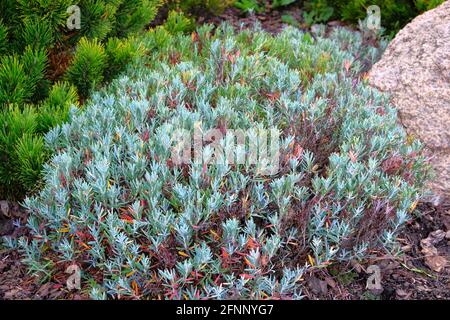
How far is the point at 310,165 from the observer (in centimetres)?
335

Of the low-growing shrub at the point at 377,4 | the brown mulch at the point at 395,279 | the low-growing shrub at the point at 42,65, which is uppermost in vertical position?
the low-growing shrub at the point at 42,65

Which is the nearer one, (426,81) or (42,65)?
(42,65)

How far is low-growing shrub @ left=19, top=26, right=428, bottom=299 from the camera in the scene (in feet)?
9.73

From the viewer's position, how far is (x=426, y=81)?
172 inches

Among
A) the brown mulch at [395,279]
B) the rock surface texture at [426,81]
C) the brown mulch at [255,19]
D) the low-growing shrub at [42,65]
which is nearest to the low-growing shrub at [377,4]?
the brown mulch at [255,19]

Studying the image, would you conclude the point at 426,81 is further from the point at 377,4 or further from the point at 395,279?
the point at 377,4

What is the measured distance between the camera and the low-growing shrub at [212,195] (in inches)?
117

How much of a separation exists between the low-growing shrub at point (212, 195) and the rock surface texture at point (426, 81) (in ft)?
1.06

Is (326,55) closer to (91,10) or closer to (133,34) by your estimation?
(133,34)

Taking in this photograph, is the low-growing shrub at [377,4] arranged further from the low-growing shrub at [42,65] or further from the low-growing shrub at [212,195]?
the low-growing shrub at [42,65]

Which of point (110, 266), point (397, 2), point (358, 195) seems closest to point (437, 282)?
point (358, 195)

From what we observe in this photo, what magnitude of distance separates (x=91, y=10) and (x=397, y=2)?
3211 millimetres

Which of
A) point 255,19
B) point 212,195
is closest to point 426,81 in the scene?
point 212,195

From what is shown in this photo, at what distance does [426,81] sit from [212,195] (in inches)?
85.9
